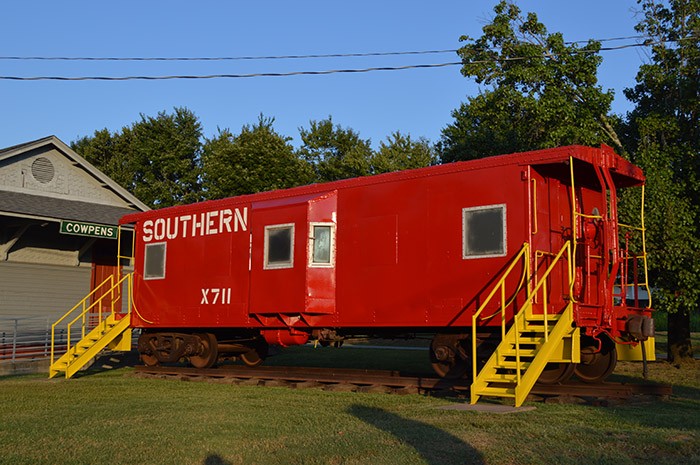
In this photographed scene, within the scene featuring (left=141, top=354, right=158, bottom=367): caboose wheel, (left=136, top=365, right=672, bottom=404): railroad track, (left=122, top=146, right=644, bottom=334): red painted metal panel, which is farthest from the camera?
(left=141, top=354, right=158, bottom=367): caboose wheel

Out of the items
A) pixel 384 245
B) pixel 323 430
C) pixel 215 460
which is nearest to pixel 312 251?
pixel 384 245

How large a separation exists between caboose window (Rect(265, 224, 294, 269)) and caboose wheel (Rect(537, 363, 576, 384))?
199 inches

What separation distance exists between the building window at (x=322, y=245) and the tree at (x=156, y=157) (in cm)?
3658

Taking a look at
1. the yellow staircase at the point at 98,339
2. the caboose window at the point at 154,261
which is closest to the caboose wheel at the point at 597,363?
the caboose window at the point at 154,261

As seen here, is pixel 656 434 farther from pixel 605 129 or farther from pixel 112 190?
pixel 112 190

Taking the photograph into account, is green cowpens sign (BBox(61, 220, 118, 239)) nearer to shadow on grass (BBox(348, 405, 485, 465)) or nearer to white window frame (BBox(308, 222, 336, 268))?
white window frame (BBox(308, 222, 336, 268))

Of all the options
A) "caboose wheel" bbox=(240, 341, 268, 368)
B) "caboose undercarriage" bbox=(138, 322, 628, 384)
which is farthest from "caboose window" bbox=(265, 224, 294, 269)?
"caboose wheel" bbox=(240, 341, 268, 368)

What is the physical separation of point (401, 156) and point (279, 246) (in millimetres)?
39931

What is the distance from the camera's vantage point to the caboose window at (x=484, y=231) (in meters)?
11.8

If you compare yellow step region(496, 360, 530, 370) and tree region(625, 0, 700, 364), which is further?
tree region(625, 0, 700, 364)

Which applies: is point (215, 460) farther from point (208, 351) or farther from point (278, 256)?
point (208, 351)

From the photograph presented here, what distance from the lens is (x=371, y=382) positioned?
13.2 meters

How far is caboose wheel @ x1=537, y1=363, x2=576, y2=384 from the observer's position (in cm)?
1166

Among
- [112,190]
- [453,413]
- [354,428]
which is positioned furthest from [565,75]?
[112,190]
